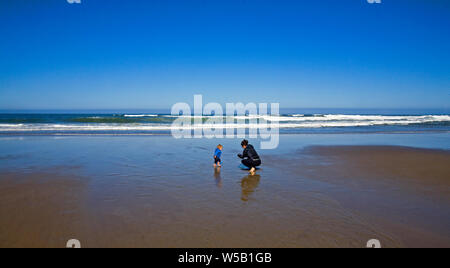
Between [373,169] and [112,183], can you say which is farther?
[373,169]

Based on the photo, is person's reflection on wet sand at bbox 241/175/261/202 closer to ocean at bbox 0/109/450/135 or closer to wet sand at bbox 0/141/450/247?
wet sand at bbox 0/141/450/247

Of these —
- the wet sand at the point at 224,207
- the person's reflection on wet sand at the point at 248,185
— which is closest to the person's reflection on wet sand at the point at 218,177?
the wet sand at the point at 224,207

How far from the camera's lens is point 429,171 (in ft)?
27.3

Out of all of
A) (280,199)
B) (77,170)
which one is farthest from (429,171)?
(77,170)

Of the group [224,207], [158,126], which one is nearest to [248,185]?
[224,207]

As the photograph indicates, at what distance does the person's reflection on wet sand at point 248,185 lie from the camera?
5.75 metres

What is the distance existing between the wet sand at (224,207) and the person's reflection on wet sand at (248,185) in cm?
3

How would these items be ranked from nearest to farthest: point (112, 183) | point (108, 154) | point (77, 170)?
point (112, 183) < point (77, 170) < point (108, 154)

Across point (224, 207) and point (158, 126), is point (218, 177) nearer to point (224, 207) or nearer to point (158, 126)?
point (224, 207)

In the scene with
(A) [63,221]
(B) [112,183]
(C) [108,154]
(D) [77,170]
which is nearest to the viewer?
(A) [63,221]

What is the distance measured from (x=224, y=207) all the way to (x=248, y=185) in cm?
167

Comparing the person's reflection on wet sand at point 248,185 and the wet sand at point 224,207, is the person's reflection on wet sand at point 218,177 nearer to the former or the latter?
the wet sand at point 224,207
